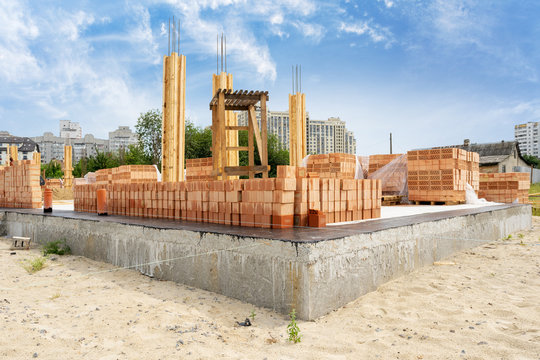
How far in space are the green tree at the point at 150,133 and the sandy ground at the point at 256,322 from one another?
29.7m

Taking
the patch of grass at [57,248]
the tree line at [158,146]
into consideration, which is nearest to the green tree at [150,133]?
the tree line at [158,146]

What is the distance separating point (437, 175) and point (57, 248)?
9793mm

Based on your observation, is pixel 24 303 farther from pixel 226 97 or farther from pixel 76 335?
pixel 226 97

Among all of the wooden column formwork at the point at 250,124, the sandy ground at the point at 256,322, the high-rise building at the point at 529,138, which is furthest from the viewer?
the high-rise building at the point at 529,138

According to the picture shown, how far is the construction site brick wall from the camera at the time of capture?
4.57 m

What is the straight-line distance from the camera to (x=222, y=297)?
4020mm

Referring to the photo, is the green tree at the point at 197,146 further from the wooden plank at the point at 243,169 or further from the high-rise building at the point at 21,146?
the high-rise building at the point at 21,146

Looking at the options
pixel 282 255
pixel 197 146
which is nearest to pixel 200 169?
pixel 282 255

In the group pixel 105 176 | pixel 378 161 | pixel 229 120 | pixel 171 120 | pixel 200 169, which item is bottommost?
pixel 105 176

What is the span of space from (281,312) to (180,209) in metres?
3.09

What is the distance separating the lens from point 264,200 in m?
4.68

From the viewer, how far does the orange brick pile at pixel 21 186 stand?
10.1m

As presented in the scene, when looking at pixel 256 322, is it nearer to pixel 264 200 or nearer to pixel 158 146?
pixel 264 200

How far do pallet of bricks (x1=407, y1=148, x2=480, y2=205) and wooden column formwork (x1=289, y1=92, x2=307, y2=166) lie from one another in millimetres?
3697
